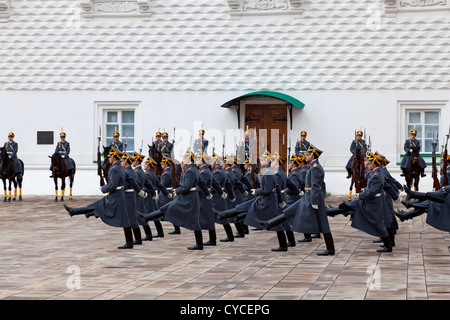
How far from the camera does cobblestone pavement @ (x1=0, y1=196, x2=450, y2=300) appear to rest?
26.4ft

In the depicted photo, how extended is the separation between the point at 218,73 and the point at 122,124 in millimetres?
3386

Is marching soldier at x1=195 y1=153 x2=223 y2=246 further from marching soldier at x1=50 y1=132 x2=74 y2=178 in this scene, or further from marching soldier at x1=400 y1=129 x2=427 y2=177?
marching soldier at x1=50 y1=132 x2=74 y2=178

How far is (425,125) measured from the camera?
2269 centimetres

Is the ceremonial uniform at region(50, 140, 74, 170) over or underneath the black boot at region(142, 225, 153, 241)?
over

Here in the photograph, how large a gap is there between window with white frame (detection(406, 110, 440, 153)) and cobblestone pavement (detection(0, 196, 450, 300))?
27.1 feet

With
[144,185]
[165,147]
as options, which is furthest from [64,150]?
[144,185]

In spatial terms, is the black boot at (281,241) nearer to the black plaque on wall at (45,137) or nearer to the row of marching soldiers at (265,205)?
the row of marching soldiers at (265,205)

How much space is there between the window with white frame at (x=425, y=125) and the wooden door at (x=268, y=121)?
12.0 feet

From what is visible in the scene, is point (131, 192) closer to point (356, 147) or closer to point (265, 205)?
point (265, 205)

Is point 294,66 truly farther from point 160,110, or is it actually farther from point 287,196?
point 287,196

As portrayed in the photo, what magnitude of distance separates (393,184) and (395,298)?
6134 millimetres

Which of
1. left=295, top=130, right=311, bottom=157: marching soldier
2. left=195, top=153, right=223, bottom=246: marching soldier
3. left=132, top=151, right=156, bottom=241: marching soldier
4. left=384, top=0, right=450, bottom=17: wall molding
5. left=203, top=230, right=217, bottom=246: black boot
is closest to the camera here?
left=195, top=153, right=223, bottom=246: marching soldier

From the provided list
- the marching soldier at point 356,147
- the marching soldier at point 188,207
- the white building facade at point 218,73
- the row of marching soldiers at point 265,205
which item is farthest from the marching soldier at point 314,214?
the white building facade at point 218,73

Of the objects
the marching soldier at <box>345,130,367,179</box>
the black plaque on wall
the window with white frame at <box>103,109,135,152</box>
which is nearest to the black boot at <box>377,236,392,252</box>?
the marching soldier at <box>345,130,367,179</box>
